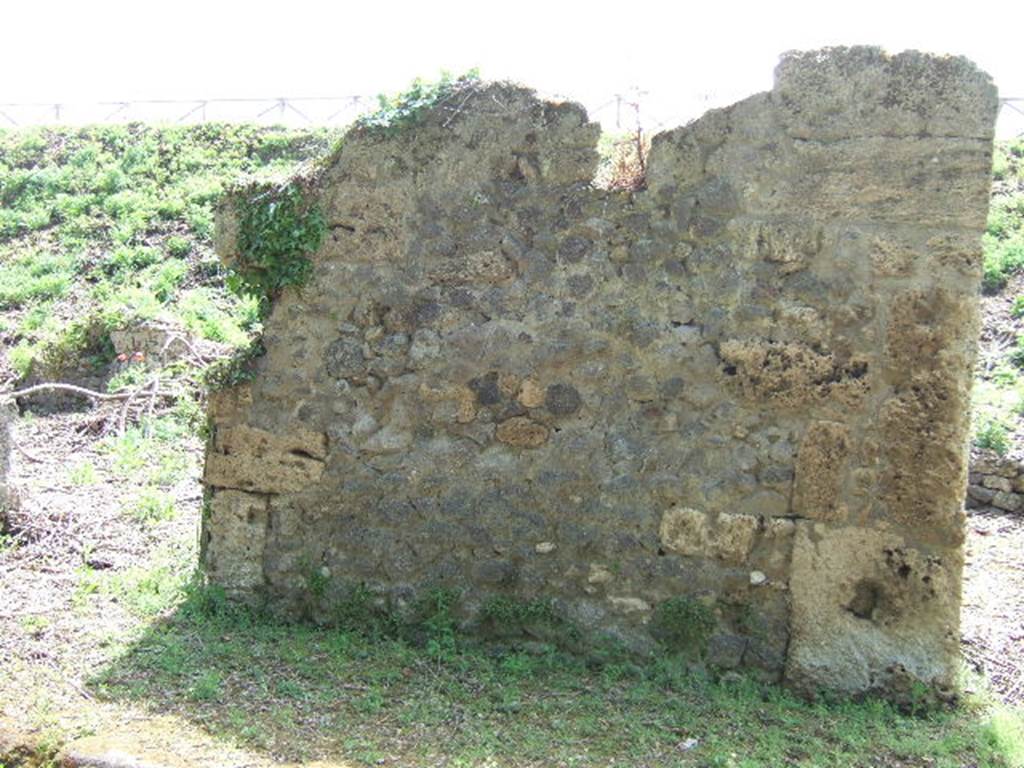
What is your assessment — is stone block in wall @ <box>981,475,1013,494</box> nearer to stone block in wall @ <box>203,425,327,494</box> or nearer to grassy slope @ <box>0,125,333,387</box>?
stone block in wall @ <box>203,425,327,494</box>

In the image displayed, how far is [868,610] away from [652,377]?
4.46 feet

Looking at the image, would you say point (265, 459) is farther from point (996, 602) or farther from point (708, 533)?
point (996, 602)

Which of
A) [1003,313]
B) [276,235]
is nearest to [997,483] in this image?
[1003,313]

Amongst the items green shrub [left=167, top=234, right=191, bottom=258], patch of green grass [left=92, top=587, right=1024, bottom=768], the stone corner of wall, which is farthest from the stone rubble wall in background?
green shrub [left=167, top=234, right=191, bottom=258]

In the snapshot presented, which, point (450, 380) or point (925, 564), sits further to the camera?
point (450, 380)

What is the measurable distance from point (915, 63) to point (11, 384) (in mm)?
10342

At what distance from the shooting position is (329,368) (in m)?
4.85

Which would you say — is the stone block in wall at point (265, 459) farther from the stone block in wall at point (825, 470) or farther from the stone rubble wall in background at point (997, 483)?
the stone rubble wall in background at point (997, 483)

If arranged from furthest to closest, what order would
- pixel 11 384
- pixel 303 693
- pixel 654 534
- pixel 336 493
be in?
pixel 11 384 < pixel 336 493 < pixel 654 534 < pixel 303 693

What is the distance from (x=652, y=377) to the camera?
454 centimetres

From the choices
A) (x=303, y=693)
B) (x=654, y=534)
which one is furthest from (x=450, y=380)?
(x=303, y=693)

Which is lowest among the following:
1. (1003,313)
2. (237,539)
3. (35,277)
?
(237,539)

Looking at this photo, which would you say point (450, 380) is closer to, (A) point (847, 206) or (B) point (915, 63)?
(A) point (847, 206)

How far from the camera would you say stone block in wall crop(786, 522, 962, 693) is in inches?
168
